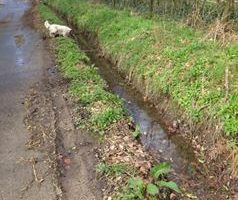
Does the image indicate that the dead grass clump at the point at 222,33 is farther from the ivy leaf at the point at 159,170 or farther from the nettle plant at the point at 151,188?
the nettle plant at the point at 151,188

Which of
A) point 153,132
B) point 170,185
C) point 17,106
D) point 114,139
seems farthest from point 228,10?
point 170,185

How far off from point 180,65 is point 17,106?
168 inches

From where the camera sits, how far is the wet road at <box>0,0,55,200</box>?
681 centimetres

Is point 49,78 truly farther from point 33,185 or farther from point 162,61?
point 33,185

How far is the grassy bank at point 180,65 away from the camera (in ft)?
28.2

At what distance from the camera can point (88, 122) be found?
902 cm

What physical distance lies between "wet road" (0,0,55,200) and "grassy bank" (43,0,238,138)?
2.83m

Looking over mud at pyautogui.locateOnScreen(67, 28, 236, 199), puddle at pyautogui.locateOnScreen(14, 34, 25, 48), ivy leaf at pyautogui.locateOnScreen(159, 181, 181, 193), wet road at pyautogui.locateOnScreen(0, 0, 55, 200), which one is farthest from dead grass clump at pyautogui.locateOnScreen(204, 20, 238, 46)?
puddle at pyautogui.locateOnScreen(14, 34, 25, 48)

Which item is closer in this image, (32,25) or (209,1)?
(209,1)

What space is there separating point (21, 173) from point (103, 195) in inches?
62.5

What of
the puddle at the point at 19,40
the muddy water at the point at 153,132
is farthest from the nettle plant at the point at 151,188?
the puddle at the point at 19,40

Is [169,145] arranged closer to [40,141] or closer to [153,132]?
[153,132]

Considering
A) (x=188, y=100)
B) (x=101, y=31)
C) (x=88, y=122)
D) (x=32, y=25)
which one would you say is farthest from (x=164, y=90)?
(x=32, y=25)

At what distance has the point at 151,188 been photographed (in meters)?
6.37
